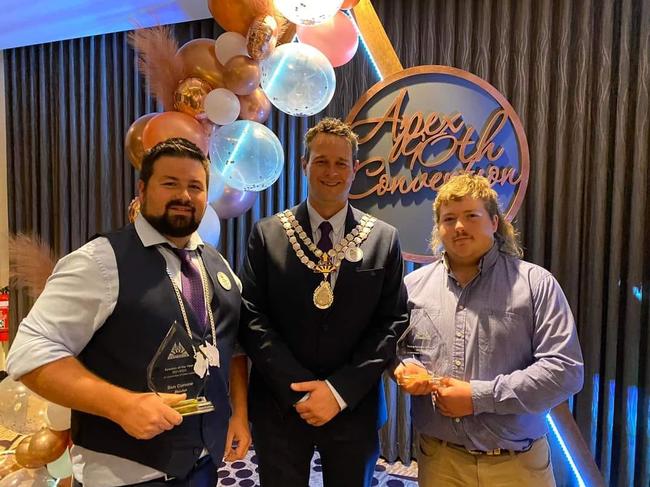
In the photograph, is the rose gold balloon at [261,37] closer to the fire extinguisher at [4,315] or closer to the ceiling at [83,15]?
the ceiling at [83,15]

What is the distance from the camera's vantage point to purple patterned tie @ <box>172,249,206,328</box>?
1270mm

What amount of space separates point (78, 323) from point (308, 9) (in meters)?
1.53

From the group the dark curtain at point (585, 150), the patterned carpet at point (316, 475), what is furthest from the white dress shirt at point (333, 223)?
the patterned carpet at point (316, 475)

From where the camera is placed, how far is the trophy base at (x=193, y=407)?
113cm

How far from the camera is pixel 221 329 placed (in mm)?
1339

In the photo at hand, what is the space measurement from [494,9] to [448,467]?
7.75ft

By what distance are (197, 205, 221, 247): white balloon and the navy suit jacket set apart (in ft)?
2.28

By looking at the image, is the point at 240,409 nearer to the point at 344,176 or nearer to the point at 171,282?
the point at 171,282

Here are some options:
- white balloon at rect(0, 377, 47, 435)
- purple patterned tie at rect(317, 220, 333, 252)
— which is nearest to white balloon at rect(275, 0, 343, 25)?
purple patterned tie at rect(317, 220, 333, 252)

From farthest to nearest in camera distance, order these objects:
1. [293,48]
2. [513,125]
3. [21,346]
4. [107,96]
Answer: [107,96]
[513,125]
[293,48]
[21,346]

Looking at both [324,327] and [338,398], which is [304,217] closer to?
[324,327]

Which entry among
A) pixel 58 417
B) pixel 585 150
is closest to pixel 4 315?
pixel 58 417

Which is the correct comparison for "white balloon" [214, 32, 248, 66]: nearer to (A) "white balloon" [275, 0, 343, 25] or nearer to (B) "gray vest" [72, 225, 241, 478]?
(A) "white balloon" [275, 0, 343, 25]

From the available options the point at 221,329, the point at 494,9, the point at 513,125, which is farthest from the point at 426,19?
the point at 221,329
